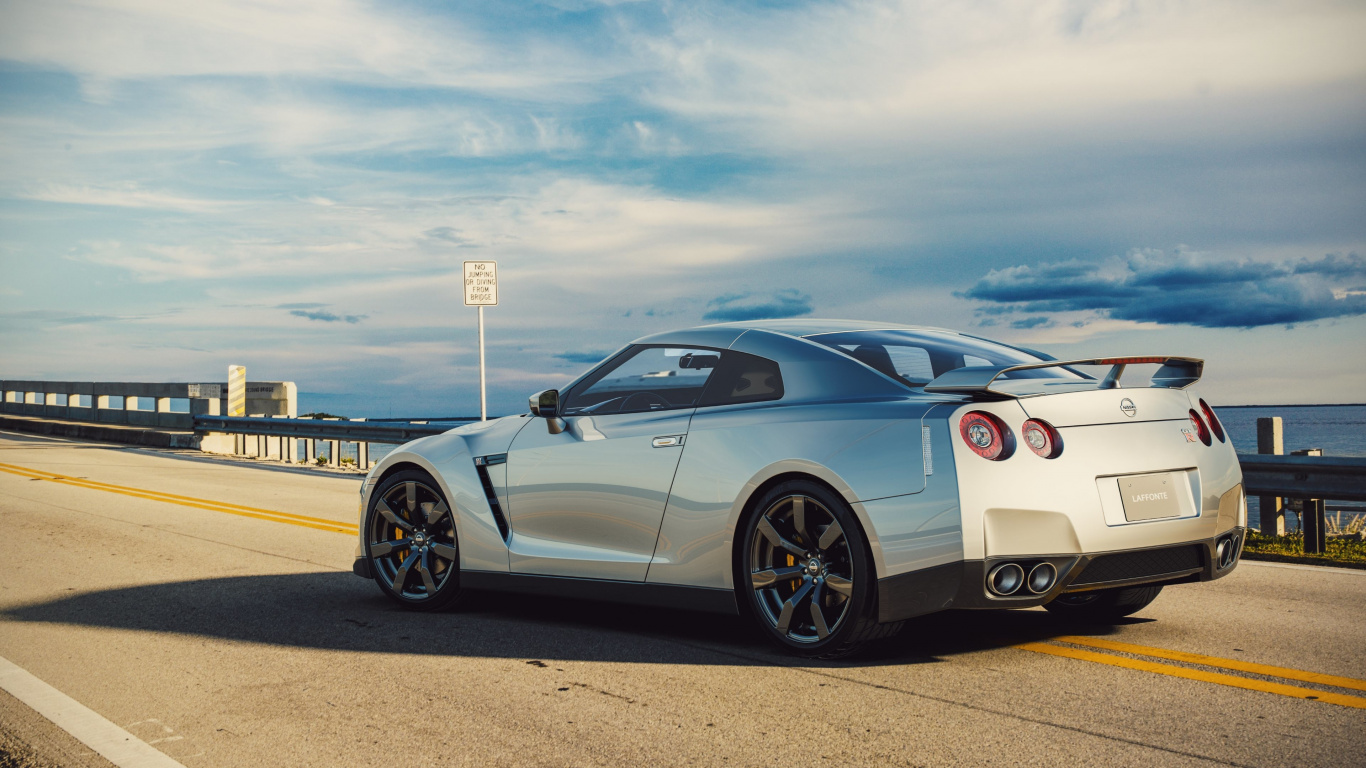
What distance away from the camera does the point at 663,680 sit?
14.7 ft

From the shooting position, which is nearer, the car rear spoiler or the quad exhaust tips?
the quad exhaust tips

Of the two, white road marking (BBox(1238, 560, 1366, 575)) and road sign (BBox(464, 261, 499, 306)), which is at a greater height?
road sign (BBox(464, 261, 499, 306))

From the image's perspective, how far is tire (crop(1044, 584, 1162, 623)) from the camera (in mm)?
5438

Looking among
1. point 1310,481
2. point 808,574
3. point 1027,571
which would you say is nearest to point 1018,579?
point 1027,571

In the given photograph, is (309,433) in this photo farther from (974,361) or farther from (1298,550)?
(974,361)

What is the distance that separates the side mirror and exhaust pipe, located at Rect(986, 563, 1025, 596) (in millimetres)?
2430

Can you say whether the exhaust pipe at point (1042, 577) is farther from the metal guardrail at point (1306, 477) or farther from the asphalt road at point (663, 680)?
the metal guardrail at point (1306, 477)

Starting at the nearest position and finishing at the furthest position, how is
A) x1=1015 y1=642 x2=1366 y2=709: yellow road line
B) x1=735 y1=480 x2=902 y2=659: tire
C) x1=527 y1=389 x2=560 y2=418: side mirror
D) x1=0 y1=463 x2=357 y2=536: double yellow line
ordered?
1. x1=1015 y1=642 x2=1366 y2=709: yellow road line
2. x1=735 y1=480 x2=902 y2=659: tire
3. x1=527 y1=389 x2=560 y2=418: side mirror
4. x1=0 y1=463 x2=357 y2=536: double yellow line

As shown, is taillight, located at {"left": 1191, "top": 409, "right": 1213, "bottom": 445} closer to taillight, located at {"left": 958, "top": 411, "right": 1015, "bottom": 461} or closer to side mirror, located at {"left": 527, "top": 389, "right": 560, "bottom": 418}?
taillight, located at {"left": 958, "top": 411, "right": 1015, "bottom": 461}

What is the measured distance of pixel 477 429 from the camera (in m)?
6.25

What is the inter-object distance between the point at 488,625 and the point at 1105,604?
3.12m

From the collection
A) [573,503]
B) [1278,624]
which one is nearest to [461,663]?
[573,503]

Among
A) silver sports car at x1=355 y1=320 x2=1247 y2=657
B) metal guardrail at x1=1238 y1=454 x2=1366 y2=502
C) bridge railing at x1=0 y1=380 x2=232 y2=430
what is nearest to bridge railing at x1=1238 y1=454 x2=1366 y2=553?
metal guardrail at x1=1238 y1=454 x2=1366 y2=502

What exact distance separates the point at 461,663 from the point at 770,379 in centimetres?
187
